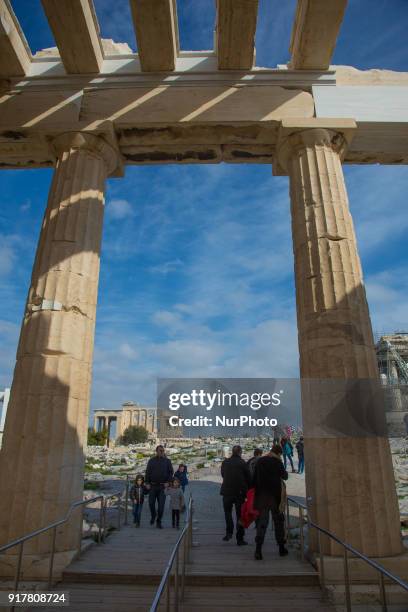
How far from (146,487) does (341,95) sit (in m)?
10.2

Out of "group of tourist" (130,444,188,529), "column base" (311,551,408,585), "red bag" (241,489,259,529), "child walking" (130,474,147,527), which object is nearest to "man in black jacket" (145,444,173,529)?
"group of tourist" (130,444,188,529)

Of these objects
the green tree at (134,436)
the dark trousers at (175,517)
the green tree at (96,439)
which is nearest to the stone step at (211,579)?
the dark trousers at (175,517)

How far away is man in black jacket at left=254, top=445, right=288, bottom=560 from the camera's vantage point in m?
6.11

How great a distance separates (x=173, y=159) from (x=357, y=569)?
8947mm

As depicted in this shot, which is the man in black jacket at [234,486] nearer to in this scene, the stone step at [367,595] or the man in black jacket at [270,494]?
the man in black jacket at [270,494]

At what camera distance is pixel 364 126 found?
8.93 meters

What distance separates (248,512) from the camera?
652 centimetres

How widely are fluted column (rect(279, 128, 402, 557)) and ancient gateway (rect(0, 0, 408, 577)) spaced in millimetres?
27

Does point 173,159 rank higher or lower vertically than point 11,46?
lower

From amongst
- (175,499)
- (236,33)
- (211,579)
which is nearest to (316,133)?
(236,33)

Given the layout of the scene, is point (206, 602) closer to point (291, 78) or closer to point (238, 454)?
point (238, 454)

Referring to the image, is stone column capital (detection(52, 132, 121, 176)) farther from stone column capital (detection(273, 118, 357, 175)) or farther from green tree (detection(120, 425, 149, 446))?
green tree (detection(120, 425, 149, 446))

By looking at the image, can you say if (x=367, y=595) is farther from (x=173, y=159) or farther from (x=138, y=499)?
(x=173, y=159)

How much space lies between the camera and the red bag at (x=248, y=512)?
642cm
